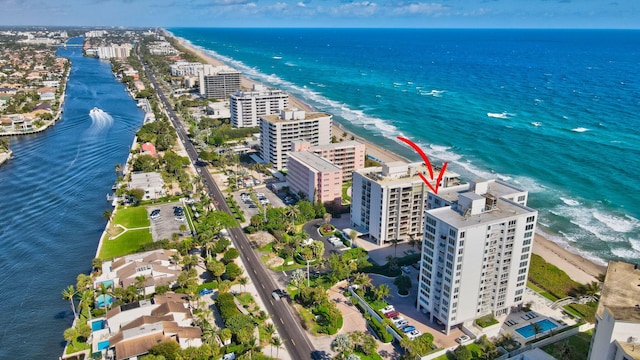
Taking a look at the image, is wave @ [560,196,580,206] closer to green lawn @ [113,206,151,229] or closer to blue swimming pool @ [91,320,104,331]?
green lawn @ [113,206,151,229]

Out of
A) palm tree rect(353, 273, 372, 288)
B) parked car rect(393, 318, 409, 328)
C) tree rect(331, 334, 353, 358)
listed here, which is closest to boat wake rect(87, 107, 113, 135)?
palm tree rect(353, 273, 372, 288)

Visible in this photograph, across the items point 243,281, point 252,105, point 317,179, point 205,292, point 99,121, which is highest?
point 252,105

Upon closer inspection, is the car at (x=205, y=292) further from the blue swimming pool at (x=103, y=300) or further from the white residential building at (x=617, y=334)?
the white residential building at (x=617, y=334)

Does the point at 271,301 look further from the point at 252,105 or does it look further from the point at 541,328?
the point at 252,105

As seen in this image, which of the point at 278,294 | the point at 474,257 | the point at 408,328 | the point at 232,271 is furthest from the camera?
the point at 232,271

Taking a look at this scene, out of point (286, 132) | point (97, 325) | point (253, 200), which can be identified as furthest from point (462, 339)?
point (286, 132)

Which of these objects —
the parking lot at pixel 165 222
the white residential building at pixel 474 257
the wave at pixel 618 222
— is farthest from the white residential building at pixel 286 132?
the wave at pixel 618 222

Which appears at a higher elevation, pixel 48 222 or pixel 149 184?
pixel 149 184
